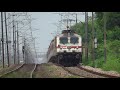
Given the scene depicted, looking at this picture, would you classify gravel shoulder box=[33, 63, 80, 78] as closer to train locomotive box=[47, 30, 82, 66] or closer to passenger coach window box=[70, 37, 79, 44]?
train locomotive box=[47, 30, 82, 66]

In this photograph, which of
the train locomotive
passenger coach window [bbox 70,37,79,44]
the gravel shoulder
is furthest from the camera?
passenger coach window [bbox 70,37,79,44]

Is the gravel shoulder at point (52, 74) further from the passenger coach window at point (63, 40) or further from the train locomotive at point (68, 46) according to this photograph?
the passenger coach window at point (63, 40)

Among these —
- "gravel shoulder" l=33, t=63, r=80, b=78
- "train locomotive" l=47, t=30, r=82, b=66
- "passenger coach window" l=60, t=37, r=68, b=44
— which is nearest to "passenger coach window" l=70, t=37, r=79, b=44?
"train locomotive" l=47, t=30, r=82, b=66

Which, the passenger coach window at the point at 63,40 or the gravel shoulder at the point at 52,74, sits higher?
the passenger coach window at the point at 63,40

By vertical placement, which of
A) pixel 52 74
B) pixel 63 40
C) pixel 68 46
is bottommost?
pixel 52 74

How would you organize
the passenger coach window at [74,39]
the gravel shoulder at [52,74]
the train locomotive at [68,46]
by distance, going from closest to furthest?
1. the gravel shoulder at [52,74]
2. the train locomotive at [68,46]
3. the passenger coach window at [74,39]

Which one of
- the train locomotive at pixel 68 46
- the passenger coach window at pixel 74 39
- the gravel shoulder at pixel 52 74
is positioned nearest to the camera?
the gravel shoulder at pixel 52 74

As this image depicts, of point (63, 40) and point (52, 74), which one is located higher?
point (63, 40)

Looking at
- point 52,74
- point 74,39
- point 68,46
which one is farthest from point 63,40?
point 52,74

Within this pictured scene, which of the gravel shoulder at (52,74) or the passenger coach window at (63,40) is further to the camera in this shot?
the passenger coach window at (63,40)

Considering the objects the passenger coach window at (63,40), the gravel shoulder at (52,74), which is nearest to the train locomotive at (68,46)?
the passenger coach window at (63,40)

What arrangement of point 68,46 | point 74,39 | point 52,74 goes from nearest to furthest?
point 52,74 → point 74,39 → point 68,46

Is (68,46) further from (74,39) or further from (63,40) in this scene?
(74,39)
